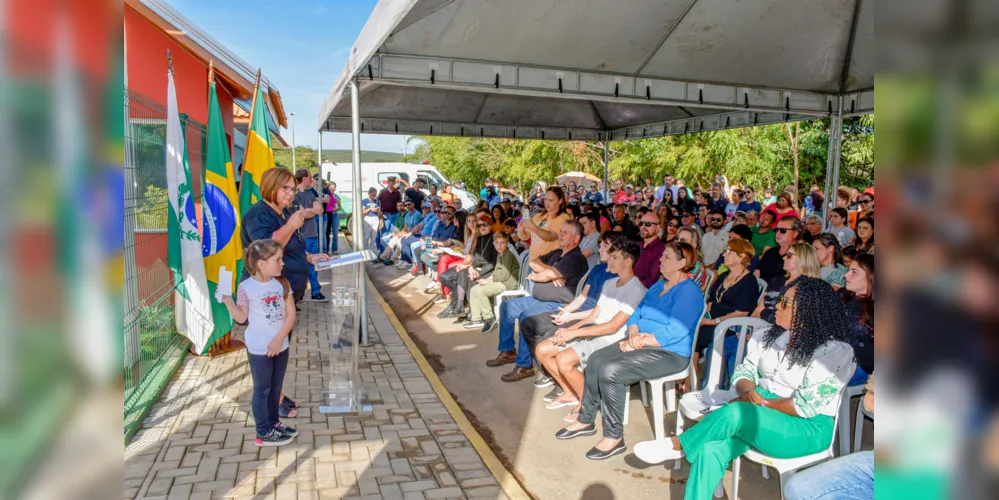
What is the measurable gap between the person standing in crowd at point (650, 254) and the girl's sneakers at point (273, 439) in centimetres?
358

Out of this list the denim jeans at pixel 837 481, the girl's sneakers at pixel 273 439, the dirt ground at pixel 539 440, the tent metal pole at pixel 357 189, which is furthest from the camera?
the tent metal pole at pixel 357 189

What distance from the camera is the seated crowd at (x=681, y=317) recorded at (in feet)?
10.0

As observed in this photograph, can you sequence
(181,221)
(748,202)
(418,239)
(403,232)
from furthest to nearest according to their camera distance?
(403,232)
(418,239)
(748,202)
(181,221)

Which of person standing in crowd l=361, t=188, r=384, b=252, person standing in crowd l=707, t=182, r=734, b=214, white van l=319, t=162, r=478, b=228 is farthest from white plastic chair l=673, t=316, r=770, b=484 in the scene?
white van l=319, t=162, r=478, b=228

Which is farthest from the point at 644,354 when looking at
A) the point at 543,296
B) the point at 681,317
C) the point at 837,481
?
the point at 543,296

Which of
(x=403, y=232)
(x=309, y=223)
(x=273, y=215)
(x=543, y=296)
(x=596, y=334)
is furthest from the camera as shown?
(x=403, y=232)

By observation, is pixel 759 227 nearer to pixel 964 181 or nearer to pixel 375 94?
pixel 375 94

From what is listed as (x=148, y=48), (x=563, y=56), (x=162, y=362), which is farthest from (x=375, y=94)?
(x=162, y=362)

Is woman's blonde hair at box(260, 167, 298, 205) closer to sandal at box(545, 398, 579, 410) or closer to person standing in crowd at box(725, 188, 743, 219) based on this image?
sandal at box(545, 398, 579, 410)

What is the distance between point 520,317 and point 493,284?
161cm

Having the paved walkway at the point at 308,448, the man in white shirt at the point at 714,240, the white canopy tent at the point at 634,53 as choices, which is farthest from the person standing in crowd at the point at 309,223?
the man in white shirt at the point at 714,240

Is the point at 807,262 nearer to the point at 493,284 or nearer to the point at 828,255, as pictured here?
the point at 828,255

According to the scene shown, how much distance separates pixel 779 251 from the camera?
636 centimetres

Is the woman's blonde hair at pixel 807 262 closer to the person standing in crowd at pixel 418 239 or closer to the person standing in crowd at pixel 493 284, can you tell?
the person standing in crowd at pixel 493 284
